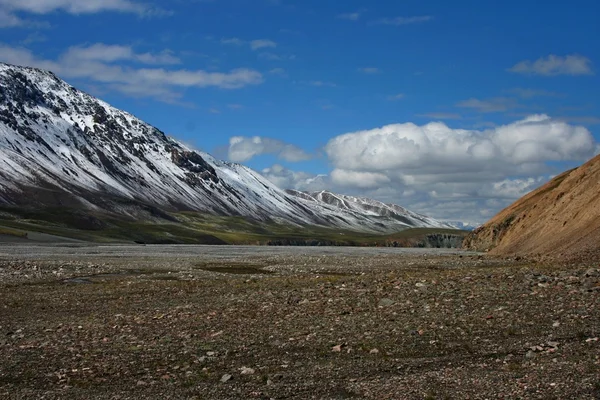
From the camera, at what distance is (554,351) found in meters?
18.8

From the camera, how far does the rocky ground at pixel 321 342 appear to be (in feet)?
54.1

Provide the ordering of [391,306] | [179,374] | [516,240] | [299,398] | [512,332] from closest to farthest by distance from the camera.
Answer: [299,398] < [179,374] < [512,332] < [391,306] < [516,240]

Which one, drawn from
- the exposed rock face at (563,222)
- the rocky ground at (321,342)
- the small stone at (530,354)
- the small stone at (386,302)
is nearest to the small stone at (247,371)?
the rocky ground at (321,342)

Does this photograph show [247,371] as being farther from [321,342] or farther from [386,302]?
[386,302]

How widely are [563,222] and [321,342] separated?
5999 centimetres

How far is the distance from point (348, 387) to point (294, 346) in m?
4.88

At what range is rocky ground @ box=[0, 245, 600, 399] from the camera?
1648 cm

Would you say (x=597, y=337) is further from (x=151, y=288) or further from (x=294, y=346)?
(x=151, y=288)

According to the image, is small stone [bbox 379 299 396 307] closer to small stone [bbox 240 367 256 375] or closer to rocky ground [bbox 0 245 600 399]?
rocky ground [bbox 0 245 600 399]

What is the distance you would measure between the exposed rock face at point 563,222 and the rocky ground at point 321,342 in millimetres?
25142

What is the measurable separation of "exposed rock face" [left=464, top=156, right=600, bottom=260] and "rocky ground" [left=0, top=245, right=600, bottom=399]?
25142 millimetres

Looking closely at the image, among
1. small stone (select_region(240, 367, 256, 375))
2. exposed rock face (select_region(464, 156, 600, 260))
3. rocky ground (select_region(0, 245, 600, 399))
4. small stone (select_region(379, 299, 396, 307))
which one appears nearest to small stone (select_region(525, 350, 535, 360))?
rocky ground (select_region(0, 245, 600, 399))

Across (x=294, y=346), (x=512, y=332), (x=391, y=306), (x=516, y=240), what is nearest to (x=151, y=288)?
(x=391, y=306)

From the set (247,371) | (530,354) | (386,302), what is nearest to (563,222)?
(386,302)
